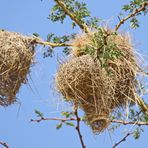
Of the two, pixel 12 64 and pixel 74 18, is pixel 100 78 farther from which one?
pixel 74 18

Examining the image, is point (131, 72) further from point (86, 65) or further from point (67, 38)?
point (67, 38)

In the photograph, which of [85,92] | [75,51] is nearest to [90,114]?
[85,92]

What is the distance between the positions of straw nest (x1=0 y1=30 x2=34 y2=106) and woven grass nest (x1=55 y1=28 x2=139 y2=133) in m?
0.18

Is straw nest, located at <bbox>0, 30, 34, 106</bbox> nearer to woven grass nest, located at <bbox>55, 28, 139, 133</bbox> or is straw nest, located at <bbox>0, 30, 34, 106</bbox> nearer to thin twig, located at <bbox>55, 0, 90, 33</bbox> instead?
woven grass nest, located at <bbox>55, 28, 139, 133</bbox>

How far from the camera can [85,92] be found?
2693 millimetres

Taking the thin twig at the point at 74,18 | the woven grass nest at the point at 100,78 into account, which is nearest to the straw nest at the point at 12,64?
the woven grass nest at the point at 100,78

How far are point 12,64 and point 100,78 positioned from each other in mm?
417

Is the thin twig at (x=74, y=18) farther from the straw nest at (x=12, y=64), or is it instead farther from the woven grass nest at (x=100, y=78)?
the straw nest at (x=12, y=64)

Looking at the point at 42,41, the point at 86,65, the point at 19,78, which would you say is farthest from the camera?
the point at 42,41

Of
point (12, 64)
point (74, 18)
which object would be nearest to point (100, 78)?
point (12, 64)

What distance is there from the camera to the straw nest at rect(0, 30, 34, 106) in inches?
110

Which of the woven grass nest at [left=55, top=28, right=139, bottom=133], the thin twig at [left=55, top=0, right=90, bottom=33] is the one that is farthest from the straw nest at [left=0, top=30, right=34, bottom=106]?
the thin twig at [left=55, top=0, right=90, bottom=33]

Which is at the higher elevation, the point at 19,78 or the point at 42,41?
the point at 42,41

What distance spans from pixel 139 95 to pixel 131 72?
0.37 ft
